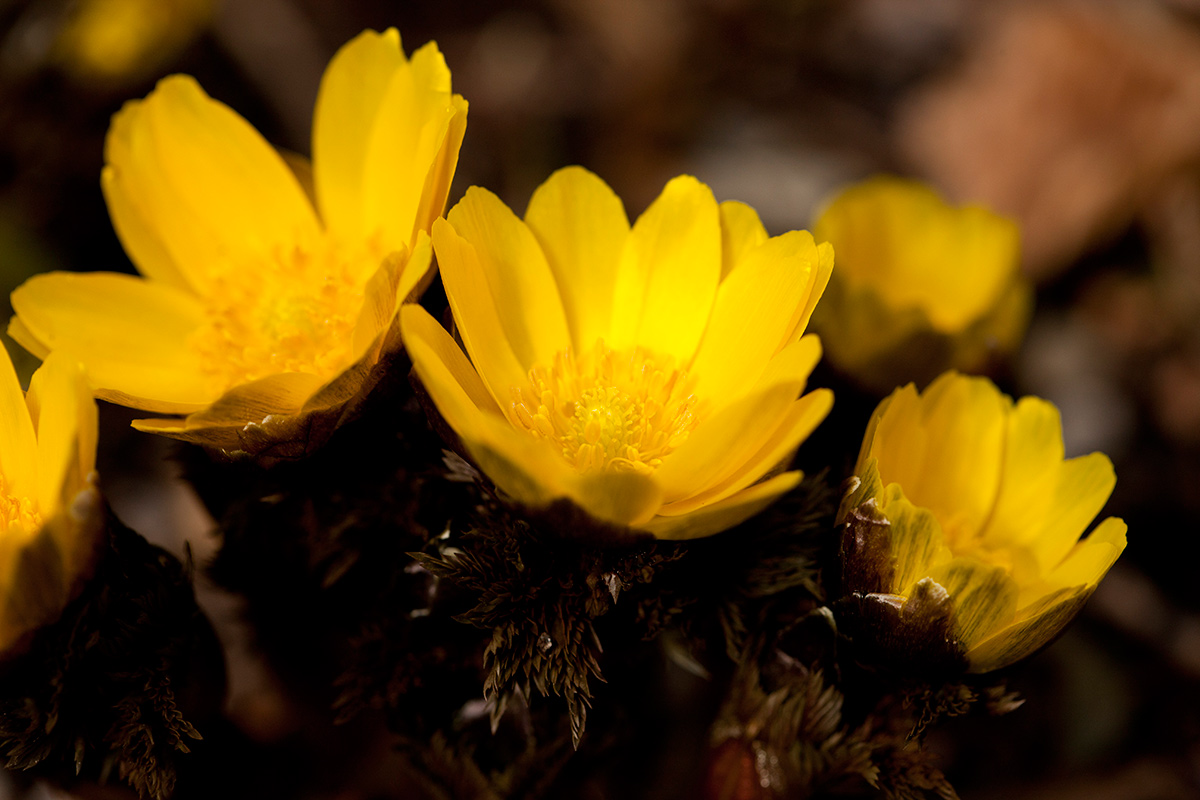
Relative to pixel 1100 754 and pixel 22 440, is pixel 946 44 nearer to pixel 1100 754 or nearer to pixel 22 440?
pixel 1100 754

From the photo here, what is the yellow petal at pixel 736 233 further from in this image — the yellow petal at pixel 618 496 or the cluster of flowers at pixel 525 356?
the yellow petal at pixel 618 496

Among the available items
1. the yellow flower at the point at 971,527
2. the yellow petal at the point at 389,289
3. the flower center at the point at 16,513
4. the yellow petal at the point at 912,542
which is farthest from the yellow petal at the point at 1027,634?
the flower center at the point at 16,513

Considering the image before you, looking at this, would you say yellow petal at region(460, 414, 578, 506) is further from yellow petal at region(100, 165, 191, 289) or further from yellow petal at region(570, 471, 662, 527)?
yellow petal at region(100, 165, 191, 289)

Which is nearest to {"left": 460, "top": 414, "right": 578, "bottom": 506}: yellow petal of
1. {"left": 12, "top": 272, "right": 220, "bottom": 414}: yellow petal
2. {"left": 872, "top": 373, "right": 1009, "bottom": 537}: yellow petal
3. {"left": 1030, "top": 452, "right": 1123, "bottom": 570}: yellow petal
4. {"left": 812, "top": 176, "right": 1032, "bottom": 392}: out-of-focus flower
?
{"left": 12, "top": 272, "right": 220, "bottom": 414}: yellow petal

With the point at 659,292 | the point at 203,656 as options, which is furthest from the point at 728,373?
the point at 203,656

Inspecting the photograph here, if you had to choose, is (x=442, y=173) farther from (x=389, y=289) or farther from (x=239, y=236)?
(x=239, y=236)
